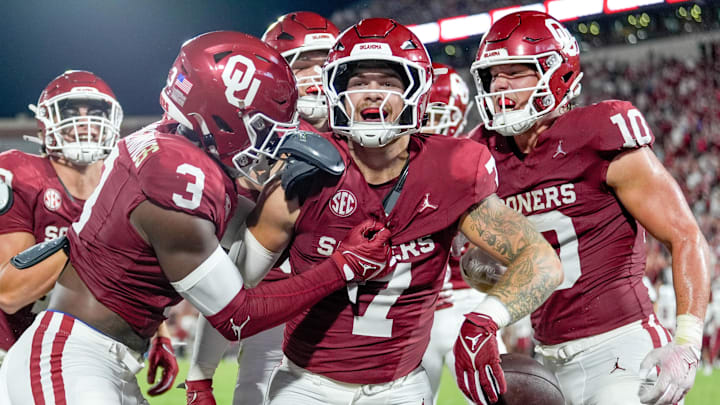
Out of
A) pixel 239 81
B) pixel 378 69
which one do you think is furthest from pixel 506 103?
pixel 239 81

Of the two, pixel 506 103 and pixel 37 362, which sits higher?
pixel 506 103

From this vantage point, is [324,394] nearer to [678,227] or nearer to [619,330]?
[619,330]

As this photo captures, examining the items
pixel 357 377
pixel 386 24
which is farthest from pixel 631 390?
pixel 386 24

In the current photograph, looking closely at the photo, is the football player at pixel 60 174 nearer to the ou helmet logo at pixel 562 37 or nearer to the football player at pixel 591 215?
the football player at pixel 591 215

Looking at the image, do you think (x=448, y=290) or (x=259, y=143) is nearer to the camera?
(x=259, y=143)

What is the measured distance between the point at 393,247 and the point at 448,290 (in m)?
1.75

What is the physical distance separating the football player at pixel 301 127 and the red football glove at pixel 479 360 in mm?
982

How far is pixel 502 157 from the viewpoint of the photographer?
120 inches

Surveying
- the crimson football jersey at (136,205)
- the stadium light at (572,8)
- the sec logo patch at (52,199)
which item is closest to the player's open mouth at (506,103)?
the crimson football jersey at (136,205)

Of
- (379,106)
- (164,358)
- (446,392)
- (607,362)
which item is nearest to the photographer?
(379,106)

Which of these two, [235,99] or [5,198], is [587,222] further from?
[5,198]

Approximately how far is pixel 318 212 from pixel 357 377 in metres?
0.52

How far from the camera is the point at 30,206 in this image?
11.6 feet

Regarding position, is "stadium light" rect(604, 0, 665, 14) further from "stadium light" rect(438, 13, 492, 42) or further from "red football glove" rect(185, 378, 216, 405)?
"red football glove" rect(185, 378, 216, 405)
